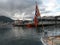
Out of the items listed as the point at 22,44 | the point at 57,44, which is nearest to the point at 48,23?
the point at 22,44

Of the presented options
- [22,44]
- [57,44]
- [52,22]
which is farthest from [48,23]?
[57,44]

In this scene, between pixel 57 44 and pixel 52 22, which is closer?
pixel 57 44

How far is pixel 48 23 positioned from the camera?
193 metres

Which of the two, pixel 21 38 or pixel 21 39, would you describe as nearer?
pixel 21 39

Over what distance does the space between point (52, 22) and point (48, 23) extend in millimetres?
5034

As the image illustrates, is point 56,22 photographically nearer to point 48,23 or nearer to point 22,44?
point 48,23

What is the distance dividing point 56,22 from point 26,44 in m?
155

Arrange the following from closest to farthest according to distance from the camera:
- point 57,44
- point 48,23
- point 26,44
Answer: point 57,44 → point 26,44 → point 48,23

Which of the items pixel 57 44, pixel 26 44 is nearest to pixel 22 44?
pixel 26 44

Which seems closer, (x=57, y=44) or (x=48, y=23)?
(x=57, y=44)

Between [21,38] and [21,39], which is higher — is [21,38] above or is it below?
below

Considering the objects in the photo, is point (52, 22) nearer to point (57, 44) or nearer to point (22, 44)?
point (22, 44)

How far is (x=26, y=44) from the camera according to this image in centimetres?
4381

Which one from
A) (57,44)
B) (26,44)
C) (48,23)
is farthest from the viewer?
(48,23)
